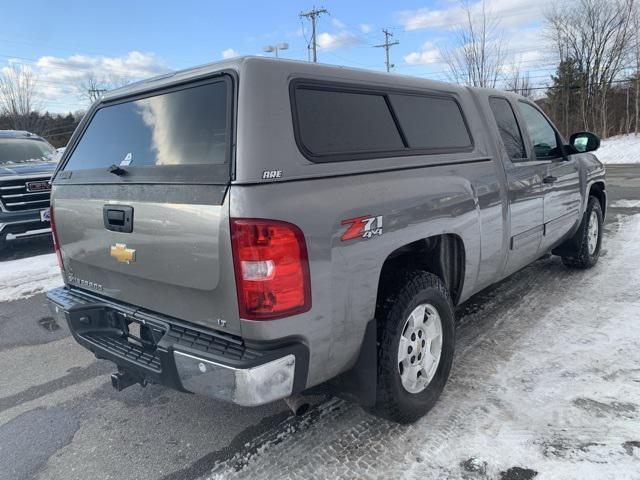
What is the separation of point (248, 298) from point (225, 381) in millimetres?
358

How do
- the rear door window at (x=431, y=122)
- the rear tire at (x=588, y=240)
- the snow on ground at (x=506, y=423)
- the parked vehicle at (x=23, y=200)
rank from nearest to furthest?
the snow on ground at (x=506, y=423), the rear door window at (x=431, y=122), the rear tire at (x=588, y=240), the parked vehicle at (x=23, y=200)

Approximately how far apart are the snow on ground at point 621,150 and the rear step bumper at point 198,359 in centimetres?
2530

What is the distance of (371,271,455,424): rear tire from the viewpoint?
2.51m

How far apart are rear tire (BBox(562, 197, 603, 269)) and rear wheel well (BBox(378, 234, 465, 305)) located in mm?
2704

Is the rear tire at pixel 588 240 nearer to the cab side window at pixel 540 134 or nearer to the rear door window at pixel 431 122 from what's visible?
the cab side window at pixel 540 134

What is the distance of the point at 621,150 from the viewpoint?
2620cm

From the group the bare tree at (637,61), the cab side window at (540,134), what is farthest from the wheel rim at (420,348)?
the bare tree at (637,61)

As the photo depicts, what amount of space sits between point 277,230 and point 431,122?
5.38ft

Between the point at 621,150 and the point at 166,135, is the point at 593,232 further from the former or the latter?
the point at 621,150

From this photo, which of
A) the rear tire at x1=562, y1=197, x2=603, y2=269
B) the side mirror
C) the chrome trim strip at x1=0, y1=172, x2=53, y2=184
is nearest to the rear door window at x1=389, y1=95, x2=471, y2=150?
the side mirror

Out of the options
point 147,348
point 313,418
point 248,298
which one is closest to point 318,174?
point 248,298

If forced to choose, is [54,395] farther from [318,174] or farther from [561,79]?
[561,79]

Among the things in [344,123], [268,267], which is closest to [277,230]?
[268,267]

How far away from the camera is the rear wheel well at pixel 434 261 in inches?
106
